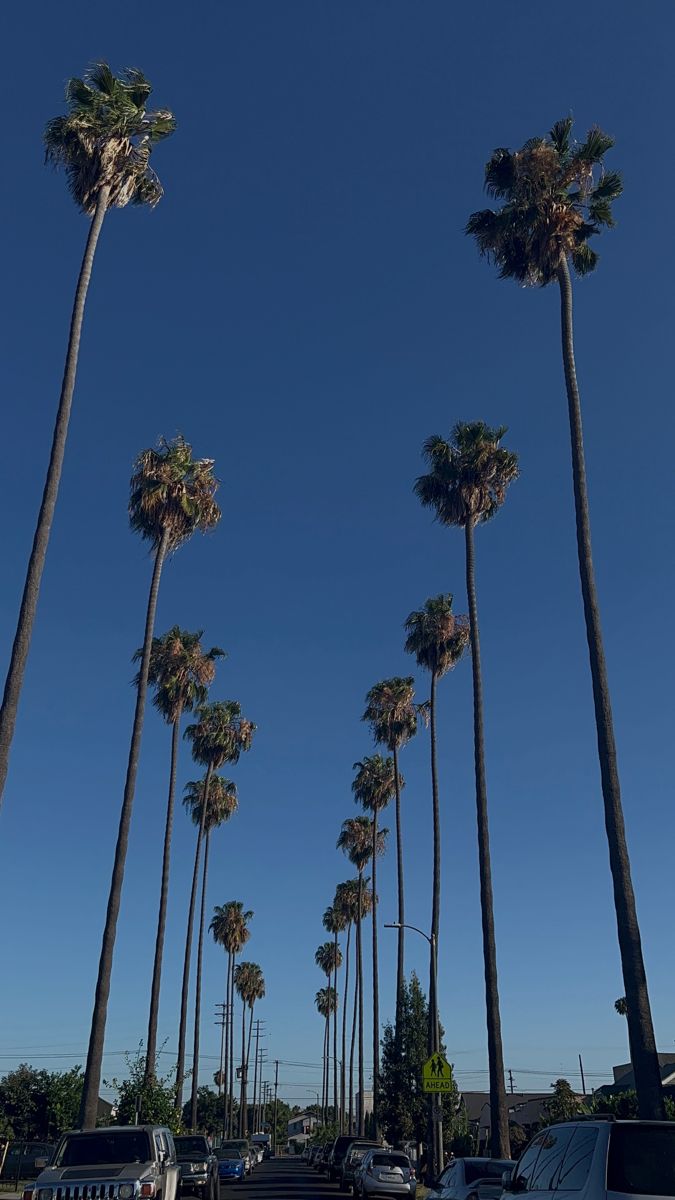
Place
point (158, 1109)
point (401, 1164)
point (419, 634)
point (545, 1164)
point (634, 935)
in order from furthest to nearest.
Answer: point (419, 634), point (158, 1109), point (401, 1164), point (634, 935), point (545, 1164)

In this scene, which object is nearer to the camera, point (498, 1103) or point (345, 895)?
point (498, 1103)

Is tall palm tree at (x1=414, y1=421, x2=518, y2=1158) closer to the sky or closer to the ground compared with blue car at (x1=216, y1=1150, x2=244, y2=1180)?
closer to the sky

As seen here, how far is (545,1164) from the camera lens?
951 centimetres

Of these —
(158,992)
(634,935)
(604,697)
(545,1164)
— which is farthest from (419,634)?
(545,1164)

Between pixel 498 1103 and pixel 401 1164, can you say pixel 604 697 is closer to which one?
pixel 498 1103

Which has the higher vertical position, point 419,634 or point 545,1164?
point 419,634

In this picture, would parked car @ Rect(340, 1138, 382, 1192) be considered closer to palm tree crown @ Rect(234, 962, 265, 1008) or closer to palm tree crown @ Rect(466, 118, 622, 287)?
palm tree crown @ Rect(466, 118, 622, 287)

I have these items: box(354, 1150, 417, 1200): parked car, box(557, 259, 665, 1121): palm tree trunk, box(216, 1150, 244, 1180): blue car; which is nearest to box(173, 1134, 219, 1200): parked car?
box(354, 1150, 417, 1200): parked car

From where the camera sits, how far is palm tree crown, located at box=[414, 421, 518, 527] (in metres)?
37.6

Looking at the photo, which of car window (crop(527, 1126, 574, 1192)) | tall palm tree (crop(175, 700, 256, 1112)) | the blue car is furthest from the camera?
tall palm tree (crop(175, 700, 256, 1112))

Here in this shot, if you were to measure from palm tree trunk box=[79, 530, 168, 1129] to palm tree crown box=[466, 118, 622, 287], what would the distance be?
54.6 feet

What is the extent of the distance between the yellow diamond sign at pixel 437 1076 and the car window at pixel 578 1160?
22503 mm

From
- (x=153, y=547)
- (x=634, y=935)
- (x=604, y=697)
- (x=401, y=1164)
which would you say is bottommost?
(x=401, y=1164)

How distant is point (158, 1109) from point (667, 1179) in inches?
1336
